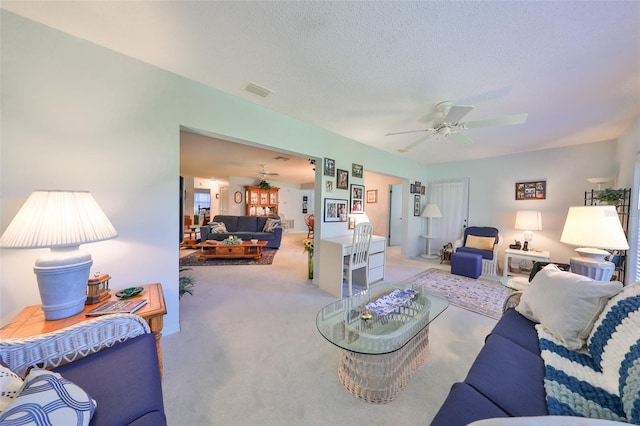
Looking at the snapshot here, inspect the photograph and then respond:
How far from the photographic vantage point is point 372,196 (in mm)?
7363

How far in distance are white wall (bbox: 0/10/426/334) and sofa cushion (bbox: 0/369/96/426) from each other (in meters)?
1.23

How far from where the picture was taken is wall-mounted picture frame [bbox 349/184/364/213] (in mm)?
3773

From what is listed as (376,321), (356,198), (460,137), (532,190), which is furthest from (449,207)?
(376,321)

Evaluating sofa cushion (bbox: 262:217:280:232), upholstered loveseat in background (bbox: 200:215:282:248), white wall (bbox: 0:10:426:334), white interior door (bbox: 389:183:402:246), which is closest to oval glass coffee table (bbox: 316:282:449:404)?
white wall (bbox: 0:10:426:334)

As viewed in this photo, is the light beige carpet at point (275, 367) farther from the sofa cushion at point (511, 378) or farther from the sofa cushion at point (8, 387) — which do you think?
the sofa cushion at point (8, 387)

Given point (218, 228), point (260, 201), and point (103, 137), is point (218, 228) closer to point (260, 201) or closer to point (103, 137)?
point (260, 201)

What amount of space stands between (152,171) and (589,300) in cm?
320

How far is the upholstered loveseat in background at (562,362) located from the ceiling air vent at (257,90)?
2.58 m

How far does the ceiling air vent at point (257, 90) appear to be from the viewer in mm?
2088

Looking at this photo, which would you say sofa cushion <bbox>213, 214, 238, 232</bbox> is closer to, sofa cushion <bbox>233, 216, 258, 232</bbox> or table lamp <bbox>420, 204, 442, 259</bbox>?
sofa cushion <bbox>233, 216, 258, 232</bbox>

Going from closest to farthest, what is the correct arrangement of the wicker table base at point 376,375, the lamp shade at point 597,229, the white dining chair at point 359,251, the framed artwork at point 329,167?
the wicker table base at point 376,375 < the lamp shade at point 597,229 < the white dining chair at point 359,251 < the framed artwork at point 329,167

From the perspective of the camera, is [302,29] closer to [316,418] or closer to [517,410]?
[517,410]

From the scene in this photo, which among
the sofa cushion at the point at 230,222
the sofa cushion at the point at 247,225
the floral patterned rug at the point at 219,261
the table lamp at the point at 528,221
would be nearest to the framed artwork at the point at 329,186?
the floral patterned rug at the point at 219,261

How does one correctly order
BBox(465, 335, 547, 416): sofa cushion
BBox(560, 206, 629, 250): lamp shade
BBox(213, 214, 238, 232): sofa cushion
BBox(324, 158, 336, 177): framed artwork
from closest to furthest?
1. BBox(465, 335, 547, 416): sofa cushion
2. BBox(560, 206, 629, 250): lamp shade
3. BBox(324, 158, 336, 177): framed artwork
4. BBox(213, 214, 238, 232): sofa cushion
